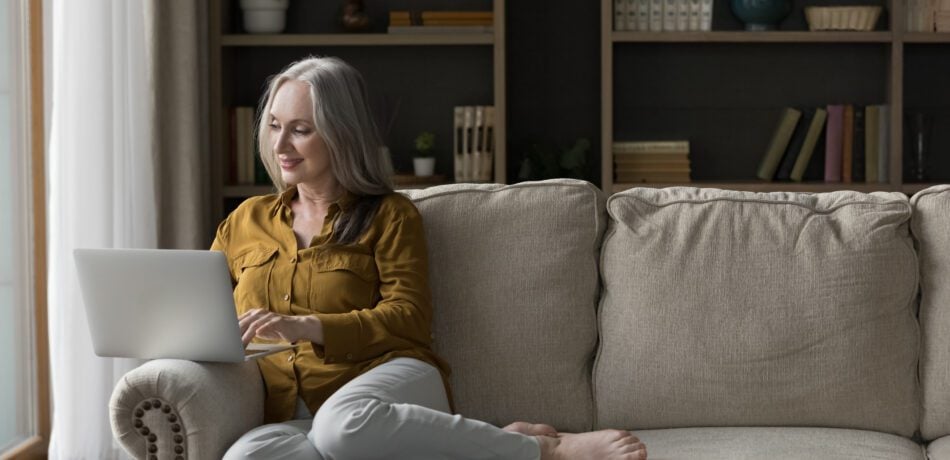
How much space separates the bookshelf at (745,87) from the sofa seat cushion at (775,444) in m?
2.01

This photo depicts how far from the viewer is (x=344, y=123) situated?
258 centimetres

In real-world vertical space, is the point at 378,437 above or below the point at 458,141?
below

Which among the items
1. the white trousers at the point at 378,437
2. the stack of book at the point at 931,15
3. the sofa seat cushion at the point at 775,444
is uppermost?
the stack of book at the point at 931,15

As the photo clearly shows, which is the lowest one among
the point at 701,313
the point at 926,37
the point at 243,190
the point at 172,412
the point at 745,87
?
the point at 172,412

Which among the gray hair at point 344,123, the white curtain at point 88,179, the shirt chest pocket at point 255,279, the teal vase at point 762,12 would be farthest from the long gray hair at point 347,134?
the teal vase at point 762,12

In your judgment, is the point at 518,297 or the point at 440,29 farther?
the point at 440,29

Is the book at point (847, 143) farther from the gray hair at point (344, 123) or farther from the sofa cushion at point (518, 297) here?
the gray hair at point (344, 123)

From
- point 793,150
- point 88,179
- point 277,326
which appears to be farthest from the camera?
point 793,150

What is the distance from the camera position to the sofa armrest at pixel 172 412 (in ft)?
7.02

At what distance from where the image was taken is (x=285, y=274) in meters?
2.50

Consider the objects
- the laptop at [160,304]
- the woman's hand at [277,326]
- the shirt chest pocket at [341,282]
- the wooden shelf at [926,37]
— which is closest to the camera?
the laptop at [160,304]

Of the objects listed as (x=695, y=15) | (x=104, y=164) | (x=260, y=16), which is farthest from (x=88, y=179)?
(x=695, y=15)

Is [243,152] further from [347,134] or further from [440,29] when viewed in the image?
[347,134]

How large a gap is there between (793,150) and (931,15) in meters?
0.62
